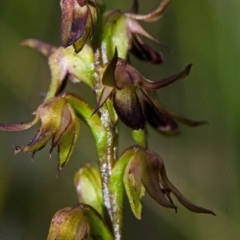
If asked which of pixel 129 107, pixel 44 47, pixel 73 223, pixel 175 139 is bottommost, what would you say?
pixel 175 139

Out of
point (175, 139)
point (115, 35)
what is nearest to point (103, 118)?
point (115, 35)

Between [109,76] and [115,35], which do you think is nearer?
[109,76]

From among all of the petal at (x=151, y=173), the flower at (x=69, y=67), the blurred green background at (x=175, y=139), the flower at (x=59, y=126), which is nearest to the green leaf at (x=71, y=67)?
the flower at (x=69, y=67)

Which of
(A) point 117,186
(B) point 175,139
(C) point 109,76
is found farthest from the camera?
(B) point 175,139

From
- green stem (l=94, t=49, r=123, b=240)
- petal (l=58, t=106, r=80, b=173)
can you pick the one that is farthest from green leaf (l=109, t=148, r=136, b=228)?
petal (l=58, t=106, r=80, b=173)

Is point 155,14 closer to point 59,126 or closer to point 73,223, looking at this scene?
point 59,126

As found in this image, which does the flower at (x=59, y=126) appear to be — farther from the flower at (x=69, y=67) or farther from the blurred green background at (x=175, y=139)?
the blurred green background at (x=175, y=139)

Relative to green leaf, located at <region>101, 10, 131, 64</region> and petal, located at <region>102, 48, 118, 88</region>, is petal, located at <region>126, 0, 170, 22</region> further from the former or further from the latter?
petal, located at <region>102, 48, 118, 88</region>
